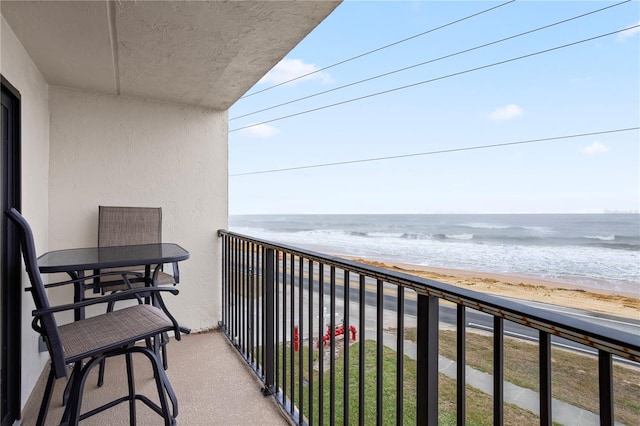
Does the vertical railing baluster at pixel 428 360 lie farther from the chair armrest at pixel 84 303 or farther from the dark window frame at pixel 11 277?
the dark window frame at pixel 11 277

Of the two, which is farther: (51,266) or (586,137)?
(586,137)

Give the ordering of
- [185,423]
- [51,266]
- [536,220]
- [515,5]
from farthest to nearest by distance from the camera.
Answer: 1. [536,220]
2. [515,5]
3. [185,423]
4. [51,266]

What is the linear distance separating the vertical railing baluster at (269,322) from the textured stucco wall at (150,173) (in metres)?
1.32

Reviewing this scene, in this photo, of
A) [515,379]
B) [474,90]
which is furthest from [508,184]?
[515,379]

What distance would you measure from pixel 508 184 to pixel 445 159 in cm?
400

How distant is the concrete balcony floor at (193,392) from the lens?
72.7 inches

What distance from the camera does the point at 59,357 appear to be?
1209mm

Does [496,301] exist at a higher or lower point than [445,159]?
lower

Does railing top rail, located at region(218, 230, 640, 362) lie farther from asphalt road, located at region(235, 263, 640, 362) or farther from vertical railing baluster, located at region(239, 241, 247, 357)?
vertical railing baluster, located at region(239, 241, 247, 357)

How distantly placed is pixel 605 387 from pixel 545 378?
0.11 m

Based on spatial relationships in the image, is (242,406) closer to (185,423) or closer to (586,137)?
(185,423)

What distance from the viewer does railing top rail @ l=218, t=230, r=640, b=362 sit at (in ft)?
1.72

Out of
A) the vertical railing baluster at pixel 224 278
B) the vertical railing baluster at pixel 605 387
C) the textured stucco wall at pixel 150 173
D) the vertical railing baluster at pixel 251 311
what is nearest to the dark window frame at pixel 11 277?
the textured stucco wall at pixel 150 173

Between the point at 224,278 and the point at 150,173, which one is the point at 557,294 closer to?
the point at 224,278
